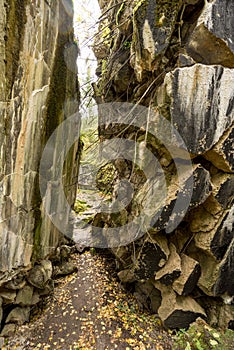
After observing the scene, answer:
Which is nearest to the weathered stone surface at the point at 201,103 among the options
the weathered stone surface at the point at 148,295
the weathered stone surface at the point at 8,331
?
the weathered stone surface at the point at 148,295

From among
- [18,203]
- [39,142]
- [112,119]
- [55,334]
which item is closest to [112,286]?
[55,334]

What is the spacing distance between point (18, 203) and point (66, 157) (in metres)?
1.53

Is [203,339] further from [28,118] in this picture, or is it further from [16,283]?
[28,118]

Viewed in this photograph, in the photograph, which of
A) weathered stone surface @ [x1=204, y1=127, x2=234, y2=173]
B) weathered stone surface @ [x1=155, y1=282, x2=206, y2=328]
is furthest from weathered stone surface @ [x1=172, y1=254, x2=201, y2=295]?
weathered stone surface @ [x1=204, y1=127, x2=234, y2=173]

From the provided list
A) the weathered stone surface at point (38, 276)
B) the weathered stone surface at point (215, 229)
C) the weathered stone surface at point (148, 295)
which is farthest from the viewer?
the weathered stone surface at point (148, 295)

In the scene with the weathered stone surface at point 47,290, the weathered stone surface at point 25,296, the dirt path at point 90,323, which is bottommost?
the dirt path at point 90,323

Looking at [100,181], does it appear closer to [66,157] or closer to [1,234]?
[66,157]

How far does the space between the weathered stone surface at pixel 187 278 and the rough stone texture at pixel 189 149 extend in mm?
20

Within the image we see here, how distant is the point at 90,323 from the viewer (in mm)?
4332

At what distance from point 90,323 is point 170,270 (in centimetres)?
203

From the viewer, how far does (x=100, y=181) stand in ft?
33.1

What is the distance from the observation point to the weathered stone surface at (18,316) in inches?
156

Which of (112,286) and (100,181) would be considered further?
(100,181)

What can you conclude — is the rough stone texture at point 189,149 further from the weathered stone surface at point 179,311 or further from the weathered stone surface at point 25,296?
the weathered stone surface at point 25,296
